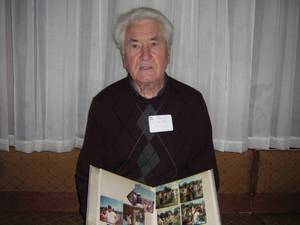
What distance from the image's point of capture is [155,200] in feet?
3.16

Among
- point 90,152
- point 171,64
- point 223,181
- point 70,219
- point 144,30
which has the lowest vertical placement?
point 70,219

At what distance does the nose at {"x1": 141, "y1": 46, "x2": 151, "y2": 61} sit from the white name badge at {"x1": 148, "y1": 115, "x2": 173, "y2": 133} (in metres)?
0.35

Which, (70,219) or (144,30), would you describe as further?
(70,219)

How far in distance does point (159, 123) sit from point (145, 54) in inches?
16.2

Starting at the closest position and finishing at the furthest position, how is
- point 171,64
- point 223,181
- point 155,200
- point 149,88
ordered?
point 155,200
point 149,88
point 171,64
point 223,181

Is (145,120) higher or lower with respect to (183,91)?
lower

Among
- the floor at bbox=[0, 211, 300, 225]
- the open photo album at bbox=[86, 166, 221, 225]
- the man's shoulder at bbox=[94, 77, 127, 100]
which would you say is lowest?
the floor at bbox=[0, 211, 300, 225]

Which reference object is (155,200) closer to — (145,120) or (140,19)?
(145,120)

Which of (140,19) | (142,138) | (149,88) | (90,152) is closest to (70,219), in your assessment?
(90,152)

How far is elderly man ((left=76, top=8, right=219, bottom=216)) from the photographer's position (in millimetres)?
1231

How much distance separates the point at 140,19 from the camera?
1235mm

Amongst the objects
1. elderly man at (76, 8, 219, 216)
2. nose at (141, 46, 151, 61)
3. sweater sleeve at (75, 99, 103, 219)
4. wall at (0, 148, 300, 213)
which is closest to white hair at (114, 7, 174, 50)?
elderly man at (76, 8, 219, 216)

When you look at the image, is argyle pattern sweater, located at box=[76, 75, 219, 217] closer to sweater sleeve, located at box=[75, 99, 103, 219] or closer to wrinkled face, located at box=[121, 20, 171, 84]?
sweater sleeve, located at box=[75, 99, 103, 219]

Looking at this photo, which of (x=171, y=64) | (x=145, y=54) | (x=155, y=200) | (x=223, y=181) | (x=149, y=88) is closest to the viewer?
(x=155, y=200)
